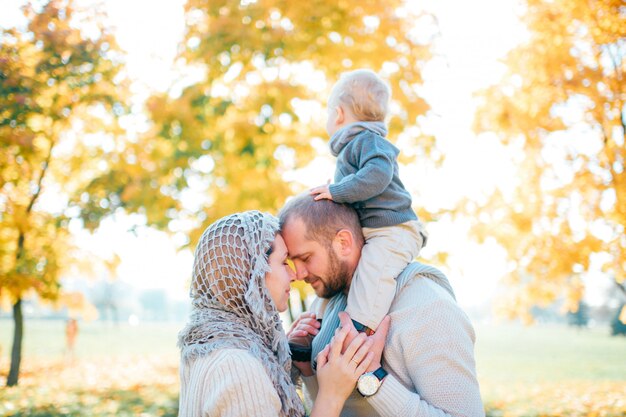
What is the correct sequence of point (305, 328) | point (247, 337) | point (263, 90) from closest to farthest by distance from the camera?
1. point (247, 337)
2. point (305, 328)
3. point (263, 90)

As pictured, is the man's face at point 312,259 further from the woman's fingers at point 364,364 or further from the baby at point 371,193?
the woman's fingers at point 364,364

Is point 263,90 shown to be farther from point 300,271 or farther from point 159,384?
point 159,384

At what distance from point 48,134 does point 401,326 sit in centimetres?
996

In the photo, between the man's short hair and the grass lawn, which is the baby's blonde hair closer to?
the man's short hair

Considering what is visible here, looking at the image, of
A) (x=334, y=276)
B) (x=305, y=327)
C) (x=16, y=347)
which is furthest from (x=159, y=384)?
(x=334, y=276)

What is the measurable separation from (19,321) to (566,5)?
11.0 m

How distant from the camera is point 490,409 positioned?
9875mm

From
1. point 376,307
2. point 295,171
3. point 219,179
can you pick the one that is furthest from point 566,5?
point 376,307

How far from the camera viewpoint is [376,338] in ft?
8.23

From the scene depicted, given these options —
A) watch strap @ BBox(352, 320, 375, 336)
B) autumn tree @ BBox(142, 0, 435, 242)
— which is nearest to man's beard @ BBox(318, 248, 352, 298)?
watch strap @ BBox(352, 320, 375, 336)

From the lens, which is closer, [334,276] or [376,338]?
[376,338]

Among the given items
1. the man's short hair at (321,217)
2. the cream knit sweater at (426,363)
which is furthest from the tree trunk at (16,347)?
the cream knit sweater at (426,363)

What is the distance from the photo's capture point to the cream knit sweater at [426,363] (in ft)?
7.62

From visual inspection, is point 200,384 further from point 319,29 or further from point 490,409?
point 490,409
